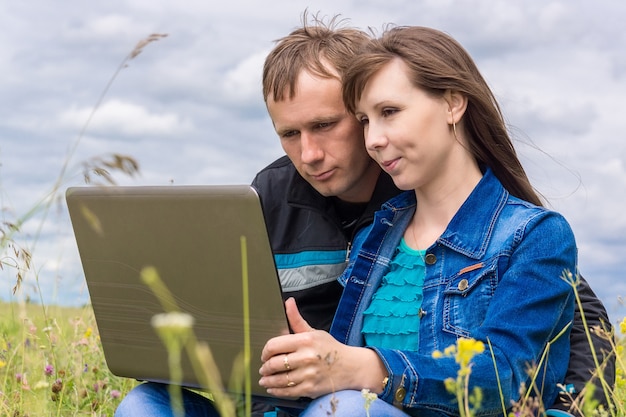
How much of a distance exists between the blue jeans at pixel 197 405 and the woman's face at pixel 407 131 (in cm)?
74

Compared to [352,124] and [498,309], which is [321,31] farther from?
[498,309]

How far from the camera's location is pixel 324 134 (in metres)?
3.17

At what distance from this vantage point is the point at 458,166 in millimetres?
2869

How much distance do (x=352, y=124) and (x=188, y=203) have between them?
0.90 meters

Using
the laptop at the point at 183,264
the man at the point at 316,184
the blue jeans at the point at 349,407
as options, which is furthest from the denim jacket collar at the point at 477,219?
the laptop at the point at 183,264

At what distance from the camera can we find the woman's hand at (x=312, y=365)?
2.34 meters

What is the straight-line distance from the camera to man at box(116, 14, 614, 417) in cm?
316

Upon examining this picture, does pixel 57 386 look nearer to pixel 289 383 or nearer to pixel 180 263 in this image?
pixel 180 263

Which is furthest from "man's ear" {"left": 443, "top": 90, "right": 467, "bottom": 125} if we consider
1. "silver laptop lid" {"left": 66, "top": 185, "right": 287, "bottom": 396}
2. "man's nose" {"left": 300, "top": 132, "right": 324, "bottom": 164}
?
"silver laptop lid" {"left": 66, "top": 185, "right": 287, "bottom": 396}

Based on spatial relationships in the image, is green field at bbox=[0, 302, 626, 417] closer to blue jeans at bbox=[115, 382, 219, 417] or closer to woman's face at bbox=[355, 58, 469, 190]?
blue jeans at bbox=[115, 382, 219, 417]

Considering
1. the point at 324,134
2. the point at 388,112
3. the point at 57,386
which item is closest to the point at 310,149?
the point at 324,134

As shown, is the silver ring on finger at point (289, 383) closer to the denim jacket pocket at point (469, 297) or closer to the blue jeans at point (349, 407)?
the blue jeans at point (349, 407)

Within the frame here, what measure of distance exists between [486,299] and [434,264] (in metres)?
0.24

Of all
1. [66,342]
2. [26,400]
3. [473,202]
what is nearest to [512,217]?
[473,202]
